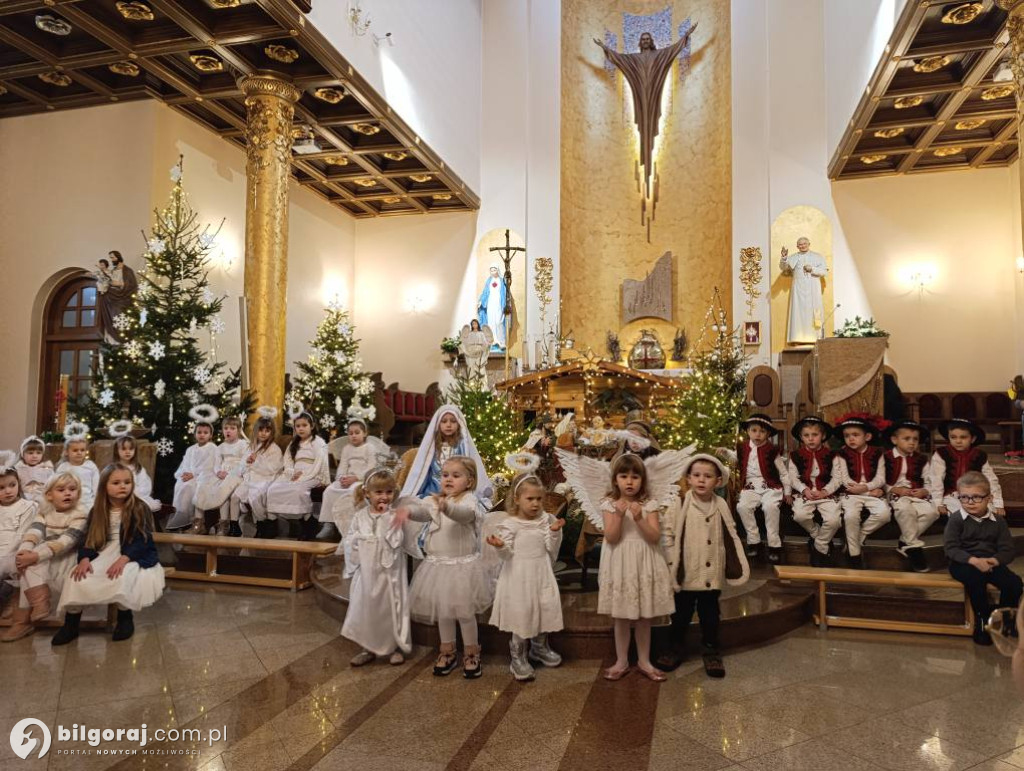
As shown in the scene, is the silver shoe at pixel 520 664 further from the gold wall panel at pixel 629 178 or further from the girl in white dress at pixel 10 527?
the gold wall panel at pixel 629 178

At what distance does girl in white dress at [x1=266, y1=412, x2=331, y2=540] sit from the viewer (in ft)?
24.2

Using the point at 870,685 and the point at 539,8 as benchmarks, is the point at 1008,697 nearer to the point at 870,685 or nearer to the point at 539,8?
the point at 870,685

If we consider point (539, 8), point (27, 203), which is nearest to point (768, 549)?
point (27, 203)

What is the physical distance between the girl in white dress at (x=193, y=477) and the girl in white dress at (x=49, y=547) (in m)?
2.35

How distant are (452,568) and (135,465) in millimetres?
4384

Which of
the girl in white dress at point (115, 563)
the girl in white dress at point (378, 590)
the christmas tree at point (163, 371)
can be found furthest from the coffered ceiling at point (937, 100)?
the girl in white dress at point (115, 563)

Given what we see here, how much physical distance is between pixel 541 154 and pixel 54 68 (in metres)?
9.07

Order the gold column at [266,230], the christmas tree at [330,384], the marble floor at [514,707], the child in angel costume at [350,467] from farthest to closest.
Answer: the christmas tree at [330,384] → the gold column at [266,230] → the child in angel costume at [350,467] → the marble floor at [514,707]

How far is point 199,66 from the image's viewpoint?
10.2 meters

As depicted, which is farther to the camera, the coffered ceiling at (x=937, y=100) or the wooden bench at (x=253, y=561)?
the coffered ceiling at (x=937, y=100)

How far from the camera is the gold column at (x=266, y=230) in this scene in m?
9.97

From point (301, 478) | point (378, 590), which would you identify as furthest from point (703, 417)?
point (301, 478)

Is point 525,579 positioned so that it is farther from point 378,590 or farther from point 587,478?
point 378,590

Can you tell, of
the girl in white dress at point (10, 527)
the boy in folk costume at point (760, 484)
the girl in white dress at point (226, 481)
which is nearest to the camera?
the girl in white dress at point (10, 527)
